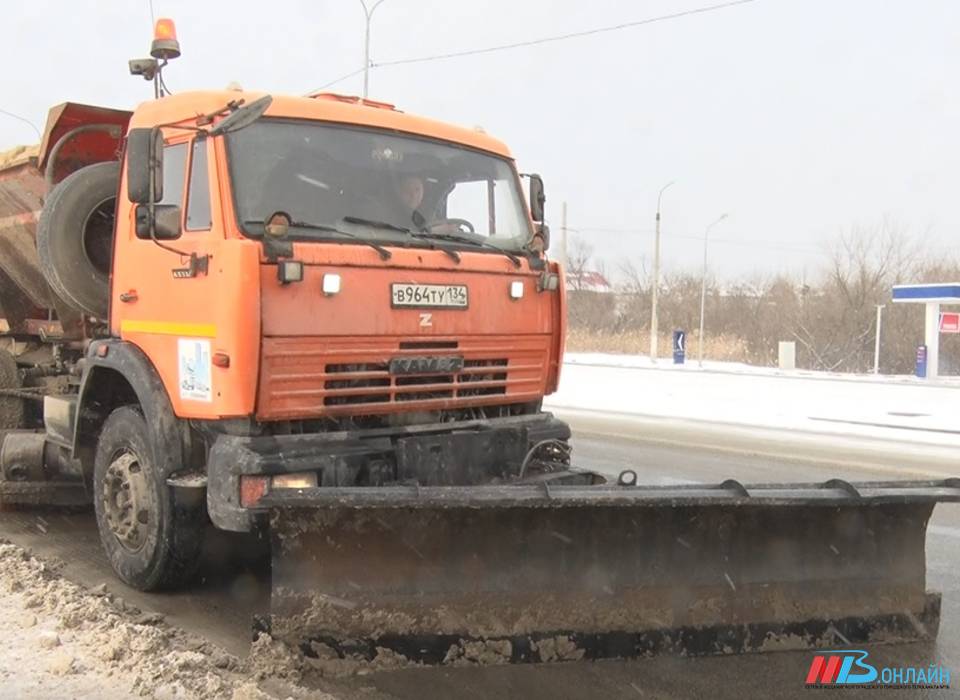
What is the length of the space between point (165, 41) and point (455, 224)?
2.39 m

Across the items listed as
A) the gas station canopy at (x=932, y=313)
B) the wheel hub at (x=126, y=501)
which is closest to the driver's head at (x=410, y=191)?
the wheel hub at (x=126, y=501)

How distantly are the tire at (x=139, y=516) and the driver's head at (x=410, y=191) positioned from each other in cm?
191

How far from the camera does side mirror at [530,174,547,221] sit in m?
5.79

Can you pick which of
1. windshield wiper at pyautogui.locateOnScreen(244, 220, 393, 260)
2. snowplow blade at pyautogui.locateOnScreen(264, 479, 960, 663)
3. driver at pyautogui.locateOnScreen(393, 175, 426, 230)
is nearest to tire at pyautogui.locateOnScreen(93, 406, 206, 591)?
snowplow blade at pyautogui.locateOnScreen(264, 479, 960, 663)

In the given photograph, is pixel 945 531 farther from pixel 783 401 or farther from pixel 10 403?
pixel 783 401

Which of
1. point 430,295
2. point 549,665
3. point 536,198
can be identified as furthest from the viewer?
point 536,198

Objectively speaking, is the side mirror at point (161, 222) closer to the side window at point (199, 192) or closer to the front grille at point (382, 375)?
the side window at point (199, 192)

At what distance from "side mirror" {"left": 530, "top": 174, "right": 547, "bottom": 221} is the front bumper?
1424mm

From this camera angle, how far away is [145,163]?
436cm

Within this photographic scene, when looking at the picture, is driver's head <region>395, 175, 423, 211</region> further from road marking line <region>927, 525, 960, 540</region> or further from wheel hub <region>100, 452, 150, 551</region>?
road marking line <region>927, 525, 960, 540</region>

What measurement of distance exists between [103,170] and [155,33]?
39.0 inches

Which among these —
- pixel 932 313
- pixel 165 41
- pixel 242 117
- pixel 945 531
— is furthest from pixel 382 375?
pixel 932 313

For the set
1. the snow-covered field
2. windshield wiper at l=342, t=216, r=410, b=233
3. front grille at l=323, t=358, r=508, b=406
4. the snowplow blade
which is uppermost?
windshield wiper at l=342, t=216, r=410, b=233

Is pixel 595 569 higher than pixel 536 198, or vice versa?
pixel 536 198
